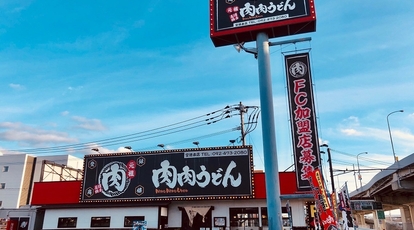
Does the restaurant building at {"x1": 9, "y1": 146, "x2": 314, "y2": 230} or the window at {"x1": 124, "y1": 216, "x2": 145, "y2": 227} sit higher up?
the restaurant building at {"x1": 9, "y1": 146, "x2": 314, "y2": 230}

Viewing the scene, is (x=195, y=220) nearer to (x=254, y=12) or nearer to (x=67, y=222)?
(x=67, y=222)

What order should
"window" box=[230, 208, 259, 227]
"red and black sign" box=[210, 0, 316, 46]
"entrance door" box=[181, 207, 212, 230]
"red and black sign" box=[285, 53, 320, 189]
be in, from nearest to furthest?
"red and black sign" box=[285, 53, 320, 189], "red and black sign" box=[210, 0, 316, 46], "window" box=[230, 208, 259, 227], "entrance door" box=[181, 207, 212, 230]

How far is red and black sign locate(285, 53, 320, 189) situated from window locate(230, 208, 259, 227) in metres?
4.56

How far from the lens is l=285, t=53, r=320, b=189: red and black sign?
1689cm

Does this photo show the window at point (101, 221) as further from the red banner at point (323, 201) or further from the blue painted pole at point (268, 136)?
the red banner at point (323, 201)

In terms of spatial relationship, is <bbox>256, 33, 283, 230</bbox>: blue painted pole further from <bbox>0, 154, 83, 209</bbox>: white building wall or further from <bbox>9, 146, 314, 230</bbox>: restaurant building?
<bbox>0, 154, 83, 209</bbox>: white building wall

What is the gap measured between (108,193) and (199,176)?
21.1 ft

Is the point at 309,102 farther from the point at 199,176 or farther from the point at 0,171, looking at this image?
the point at 0,171

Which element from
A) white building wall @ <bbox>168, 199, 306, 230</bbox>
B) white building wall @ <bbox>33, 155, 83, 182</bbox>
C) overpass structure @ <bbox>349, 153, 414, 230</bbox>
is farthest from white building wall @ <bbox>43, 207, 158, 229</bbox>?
white building wall @ <bbox>33, 155, 83, 182</bbox>

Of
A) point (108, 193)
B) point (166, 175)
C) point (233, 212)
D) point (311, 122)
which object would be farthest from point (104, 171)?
point (311, 122)

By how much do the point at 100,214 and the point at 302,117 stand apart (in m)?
14.6

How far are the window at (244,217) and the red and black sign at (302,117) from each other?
4.56 m

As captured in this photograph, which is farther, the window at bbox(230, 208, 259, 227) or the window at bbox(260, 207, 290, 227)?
the window at bbox(230, 208, 259, 227)

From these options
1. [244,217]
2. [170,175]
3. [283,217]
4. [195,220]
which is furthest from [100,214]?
[283,217]
